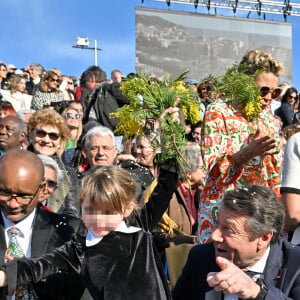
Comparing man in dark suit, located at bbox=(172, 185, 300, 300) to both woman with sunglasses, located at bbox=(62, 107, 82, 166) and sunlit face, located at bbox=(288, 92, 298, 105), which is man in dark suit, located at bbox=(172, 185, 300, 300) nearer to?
woman with sunglasses, located at bbox=(62, 107, 82, 166)

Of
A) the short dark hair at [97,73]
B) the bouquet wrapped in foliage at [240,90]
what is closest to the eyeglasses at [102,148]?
the bouquet wrapped in foliage at [240,90]

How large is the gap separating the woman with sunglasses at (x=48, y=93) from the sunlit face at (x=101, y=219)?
637 centimetres

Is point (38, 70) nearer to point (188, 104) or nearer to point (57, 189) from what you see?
point (57, 189)

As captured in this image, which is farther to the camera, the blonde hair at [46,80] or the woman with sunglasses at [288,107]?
the woman with sunglasses at [288,107]

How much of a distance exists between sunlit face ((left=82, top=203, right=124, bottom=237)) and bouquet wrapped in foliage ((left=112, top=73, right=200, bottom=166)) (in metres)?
0.64

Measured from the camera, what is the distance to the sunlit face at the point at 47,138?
4.72 metres

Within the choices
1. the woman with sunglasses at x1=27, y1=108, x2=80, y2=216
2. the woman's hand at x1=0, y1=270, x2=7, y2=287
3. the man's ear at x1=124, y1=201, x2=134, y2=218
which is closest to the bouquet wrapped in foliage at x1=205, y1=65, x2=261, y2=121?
the man's ear at x1=124, y1=201, x2=134, y2=218

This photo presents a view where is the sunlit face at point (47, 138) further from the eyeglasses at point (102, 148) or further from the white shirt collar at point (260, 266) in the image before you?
the white shirt collar at point (260, 266)

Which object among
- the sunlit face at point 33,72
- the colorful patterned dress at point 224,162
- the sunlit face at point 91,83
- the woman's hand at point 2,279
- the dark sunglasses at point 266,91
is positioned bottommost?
the woman's hand at point 2,279

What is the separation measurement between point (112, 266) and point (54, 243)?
44 centimetres

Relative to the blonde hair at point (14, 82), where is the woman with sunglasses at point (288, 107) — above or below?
below

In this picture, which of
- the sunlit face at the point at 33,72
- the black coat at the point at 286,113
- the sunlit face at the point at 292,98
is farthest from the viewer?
the sunlit face at the point at 33,72

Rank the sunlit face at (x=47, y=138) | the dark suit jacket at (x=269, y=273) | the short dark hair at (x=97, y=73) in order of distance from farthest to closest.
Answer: the short dark hair at (x=97, y=73)
the sunlit face at (x=47, y=138)
the dark suit jacket at (x=269, y=273)

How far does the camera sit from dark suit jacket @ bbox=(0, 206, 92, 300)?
8.52 ft
